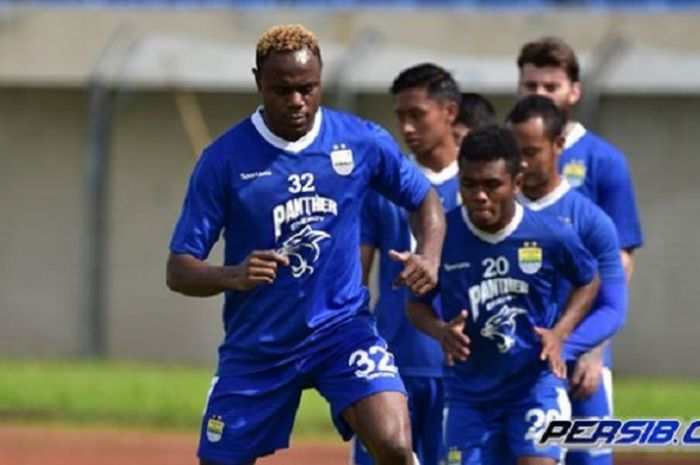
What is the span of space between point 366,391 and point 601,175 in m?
2.47

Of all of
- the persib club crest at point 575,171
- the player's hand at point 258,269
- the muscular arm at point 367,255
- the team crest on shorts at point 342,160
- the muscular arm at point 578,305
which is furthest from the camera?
the persib club crest at point 575,171

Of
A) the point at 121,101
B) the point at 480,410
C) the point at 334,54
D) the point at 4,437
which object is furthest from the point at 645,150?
the point at 480,410

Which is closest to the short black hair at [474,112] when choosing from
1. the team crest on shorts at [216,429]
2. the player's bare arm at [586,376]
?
the player's bare arm at [586,376]

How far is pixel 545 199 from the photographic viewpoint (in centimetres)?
922

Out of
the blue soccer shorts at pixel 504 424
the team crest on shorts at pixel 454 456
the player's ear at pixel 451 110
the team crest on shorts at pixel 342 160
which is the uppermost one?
the player's ear at pixel 451 110

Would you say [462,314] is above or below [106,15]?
below

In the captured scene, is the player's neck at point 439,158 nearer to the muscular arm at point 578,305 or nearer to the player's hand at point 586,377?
the muscular arm at point 578,305

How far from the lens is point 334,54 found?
2222 centimetres

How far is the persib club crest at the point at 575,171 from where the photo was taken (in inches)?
391

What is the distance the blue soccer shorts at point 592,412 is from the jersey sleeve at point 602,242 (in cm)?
47

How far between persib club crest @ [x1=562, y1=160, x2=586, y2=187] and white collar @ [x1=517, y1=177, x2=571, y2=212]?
25.0 inches

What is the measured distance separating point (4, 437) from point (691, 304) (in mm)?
8341

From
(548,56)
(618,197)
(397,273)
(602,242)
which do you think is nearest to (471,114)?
(548,56)

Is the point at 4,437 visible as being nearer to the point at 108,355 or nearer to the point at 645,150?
the point at 108,355
